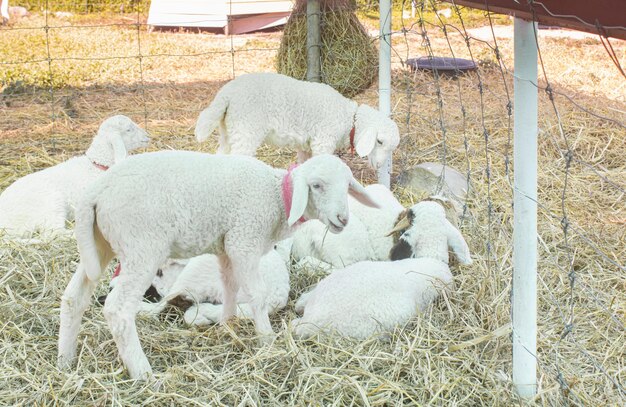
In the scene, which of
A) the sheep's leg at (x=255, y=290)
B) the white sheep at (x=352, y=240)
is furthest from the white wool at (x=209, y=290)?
the white sheep at (x=352, y=240)

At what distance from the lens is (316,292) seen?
353cm

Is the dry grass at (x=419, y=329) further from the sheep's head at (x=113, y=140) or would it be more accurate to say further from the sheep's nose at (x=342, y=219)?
the sheep's head at (x=113, y=140)

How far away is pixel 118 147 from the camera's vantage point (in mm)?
4762

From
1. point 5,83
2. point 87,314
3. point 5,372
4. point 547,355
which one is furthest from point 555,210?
point 5,83

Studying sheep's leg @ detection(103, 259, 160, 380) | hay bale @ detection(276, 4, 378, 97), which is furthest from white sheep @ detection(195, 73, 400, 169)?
sheep's leg @ detection(103, 259, 160, 380)

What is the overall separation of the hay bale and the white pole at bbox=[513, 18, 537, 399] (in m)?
3.63

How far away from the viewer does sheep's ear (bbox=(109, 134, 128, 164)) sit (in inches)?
186

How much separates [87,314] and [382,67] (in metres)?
2.85

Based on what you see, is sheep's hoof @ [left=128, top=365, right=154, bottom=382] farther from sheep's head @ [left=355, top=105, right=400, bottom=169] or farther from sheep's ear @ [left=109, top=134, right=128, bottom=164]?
sheep's head @ [left=355, top=105, right=400, bottom=169]

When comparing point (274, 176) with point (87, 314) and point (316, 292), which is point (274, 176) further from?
point (87, 314)

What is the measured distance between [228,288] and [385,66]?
2651mm

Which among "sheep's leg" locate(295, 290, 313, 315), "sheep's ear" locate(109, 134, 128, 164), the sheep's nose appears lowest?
"sheep's leg" locate(295, 290, 313, 315)

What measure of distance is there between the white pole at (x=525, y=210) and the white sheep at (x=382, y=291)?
0.65m

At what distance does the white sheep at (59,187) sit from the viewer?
4.55m
